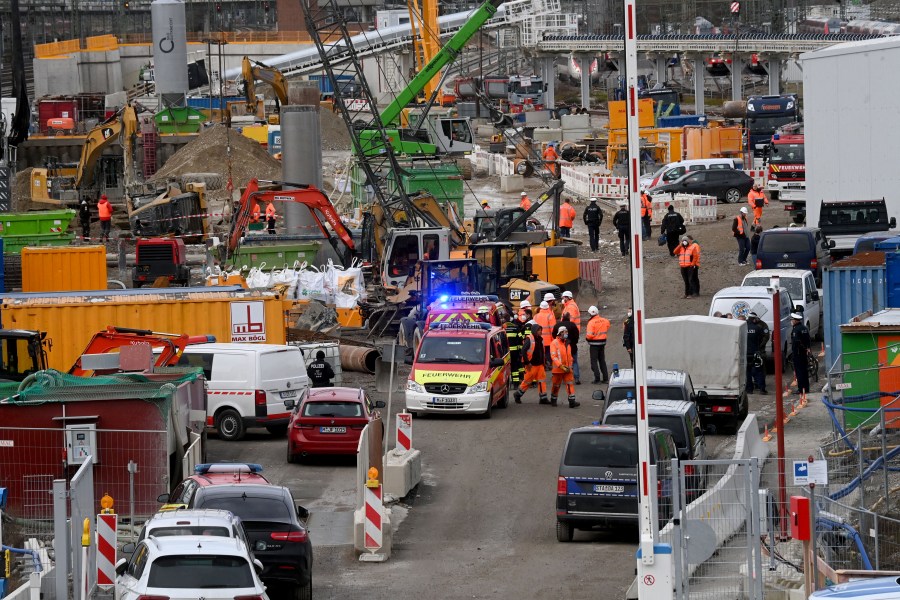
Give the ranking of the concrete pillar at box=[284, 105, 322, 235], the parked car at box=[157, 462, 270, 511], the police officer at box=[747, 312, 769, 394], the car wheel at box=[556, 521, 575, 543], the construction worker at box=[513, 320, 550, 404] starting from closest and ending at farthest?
the parked car at box=[157, 462, 270, 511], the car wheel at box=[556, 521, 575, 543], the construction worker at box=[513, 320, 550, 404], the police officer at box=[747, 312, 769, 394], the concrete pillar at box=[284, 105, 322, 235]

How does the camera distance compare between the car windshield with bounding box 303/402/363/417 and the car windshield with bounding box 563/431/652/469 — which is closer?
the car windshield with bounding box 563/431/652/469

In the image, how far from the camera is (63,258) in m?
38.1

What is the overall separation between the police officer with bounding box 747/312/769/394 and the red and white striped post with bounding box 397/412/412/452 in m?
8.45

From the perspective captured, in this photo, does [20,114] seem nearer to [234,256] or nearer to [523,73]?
[234,256]

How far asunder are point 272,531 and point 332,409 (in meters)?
8.25

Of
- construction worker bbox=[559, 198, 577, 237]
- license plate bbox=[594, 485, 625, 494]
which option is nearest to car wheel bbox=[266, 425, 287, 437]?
license plate bbox=[594, 485, 625, 494]

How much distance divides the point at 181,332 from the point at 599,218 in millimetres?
18302

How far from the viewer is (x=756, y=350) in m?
29.0

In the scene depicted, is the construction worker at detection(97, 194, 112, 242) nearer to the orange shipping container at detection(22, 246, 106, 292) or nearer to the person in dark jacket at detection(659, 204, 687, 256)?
the orange shipping container at detection(22, 246, 106, 292)

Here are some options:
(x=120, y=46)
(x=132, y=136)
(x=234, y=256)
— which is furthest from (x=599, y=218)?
(x=120, y=46)

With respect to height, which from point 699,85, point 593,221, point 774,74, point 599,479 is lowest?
point 599,479

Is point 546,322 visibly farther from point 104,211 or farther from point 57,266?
point 104,211

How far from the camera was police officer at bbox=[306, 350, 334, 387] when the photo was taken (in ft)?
97.5

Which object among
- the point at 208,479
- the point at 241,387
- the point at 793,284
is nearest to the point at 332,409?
the point at 241,387
